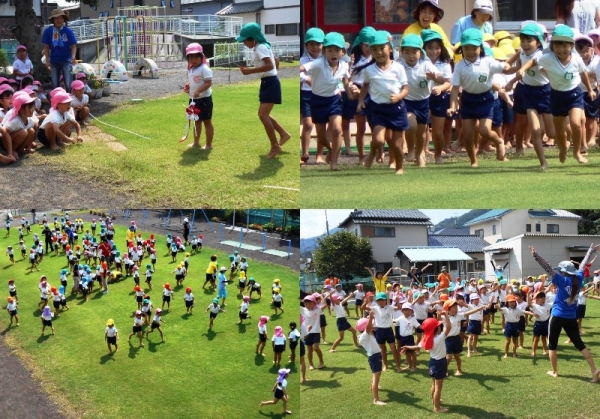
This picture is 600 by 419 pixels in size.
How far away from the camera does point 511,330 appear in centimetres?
880

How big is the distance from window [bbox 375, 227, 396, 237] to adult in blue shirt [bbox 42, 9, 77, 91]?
521 centimetres

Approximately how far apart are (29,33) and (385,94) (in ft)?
23.9

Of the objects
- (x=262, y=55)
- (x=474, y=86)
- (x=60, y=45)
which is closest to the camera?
(x=262, y=55)

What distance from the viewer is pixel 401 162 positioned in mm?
8156

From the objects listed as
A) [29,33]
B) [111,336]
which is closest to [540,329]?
[111,336]

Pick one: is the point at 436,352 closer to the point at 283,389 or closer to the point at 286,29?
the point at 283,389

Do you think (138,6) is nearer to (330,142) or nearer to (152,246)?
(152,246)

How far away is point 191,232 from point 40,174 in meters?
2.11

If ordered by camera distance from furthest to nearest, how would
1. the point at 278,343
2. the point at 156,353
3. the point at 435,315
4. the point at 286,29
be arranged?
the point at 286,29, the point at 156,353, the point at 278,343, the point at 435,315

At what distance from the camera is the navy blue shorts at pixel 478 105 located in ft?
27.8

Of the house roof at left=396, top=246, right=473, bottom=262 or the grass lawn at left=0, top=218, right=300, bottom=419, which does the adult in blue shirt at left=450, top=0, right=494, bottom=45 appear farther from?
the grass lawn at left=0, top=218, right=300, bottom=419

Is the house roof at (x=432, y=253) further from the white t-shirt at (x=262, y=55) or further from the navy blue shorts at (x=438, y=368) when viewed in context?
the white t-shirt at (x=262, y=55)

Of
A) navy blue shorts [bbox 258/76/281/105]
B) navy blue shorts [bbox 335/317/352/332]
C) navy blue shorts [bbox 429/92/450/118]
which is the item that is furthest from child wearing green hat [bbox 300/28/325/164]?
navy blue shorts [bbox 335/317/352/332]

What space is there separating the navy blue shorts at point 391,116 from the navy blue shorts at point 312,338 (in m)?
2.23
